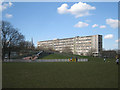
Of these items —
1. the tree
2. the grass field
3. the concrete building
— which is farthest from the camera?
the concrete building

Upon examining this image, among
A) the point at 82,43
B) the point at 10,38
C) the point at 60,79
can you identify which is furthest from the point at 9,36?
the point at 82,43

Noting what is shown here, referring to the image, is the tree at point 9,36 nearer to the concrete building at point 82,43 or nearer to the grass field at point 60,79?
the grass field at point 60,79

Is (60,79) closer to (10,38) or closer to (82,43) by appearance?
(10,38)

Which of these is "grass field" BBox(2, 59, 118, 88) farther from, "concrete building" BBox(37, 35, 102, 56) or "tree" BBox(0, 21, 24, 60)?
"concrete building" BBox(37, 35, 102, 56)

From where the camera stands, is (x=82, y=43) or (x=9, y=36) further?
(x=82, y=43)

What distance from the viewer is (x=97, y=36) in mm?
113875

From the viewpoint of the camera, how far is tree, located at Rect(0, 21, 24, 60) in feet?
163

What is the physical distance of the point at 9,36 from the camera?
169 feet

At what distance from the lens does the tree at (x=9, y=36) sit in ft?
163

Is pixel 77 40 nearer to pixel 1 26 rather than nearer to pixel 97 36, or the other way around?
pixel 97 36

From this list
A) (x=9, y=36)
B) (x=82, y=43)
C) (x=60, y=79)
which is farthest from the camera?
(x=82, y=43)

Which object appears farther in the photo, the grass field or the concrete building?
the concrete building

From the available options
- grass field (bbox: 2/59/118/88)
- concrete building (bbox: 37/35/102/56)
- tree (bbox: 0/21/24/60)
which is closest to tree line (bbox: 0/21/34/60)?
tree (bbox: 0/21/24/60)

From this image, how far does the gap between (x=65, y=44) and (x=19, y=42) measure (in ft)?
292
